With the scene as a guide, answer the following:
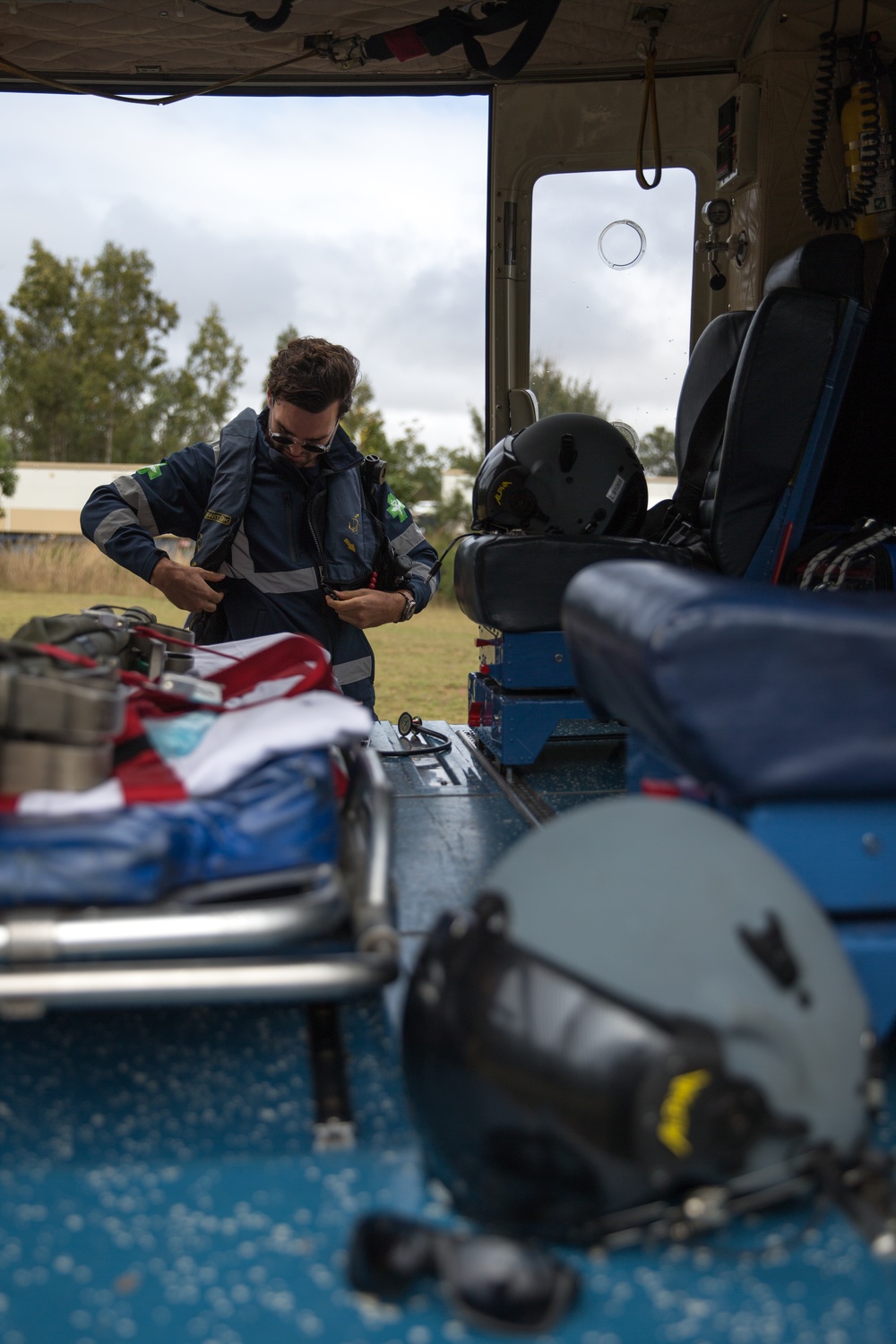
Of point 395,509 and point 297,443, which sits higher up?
point 297,443

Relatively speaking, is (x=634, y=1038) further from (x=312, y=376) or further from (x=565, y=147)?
(x=565, y=147)

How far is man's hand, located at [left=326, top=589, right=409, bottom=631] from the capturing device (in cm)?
280

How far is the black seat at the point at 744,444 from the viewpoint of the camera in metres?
2.66

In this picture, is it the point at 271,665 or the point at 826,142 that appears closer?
the point at 271,665

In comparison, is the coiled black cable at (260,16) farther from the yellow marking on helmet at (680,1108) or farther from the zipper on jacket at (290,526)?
the yellow marking on helmet at (680,1108)

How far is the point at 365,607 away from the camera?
282 centimetres

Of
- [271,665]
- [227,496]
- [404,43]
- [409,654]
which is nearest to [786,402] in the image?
[227,496]

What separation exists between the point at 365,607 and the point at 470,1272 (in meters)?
2.07

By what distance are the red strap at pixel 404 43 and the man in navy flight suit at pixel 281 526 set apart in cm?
103

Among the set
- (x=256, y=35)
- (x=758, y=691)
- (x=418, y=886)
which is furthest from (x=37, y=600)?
(x=758, y=691)

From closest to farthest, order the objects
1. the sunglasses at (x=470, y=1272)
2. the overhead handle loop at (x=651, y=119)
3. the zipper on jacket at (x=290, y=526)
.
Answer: the sunglasses at (x=470, y=1272) < the zipper on jacket at (x=290, y=526) < the overhead handle loop at (x=651, y=119)

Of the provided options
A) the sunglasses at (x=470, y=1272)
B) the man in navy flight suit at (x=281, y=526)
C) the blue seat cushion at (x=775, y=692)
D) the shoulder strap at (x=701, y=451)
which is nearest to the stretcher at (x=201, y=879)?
the sunglasses at (x=470, y=1272)

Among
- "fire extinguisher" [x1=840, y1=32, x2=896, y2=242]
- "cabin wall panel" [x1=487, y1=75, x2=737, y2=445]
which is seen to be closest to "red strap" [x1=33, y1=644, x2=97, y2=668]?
"cabin wall panel" [x1=487, y1=75, x2=737, y2=445]

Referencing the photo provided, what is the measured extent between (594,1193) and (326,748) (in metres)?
0.65
